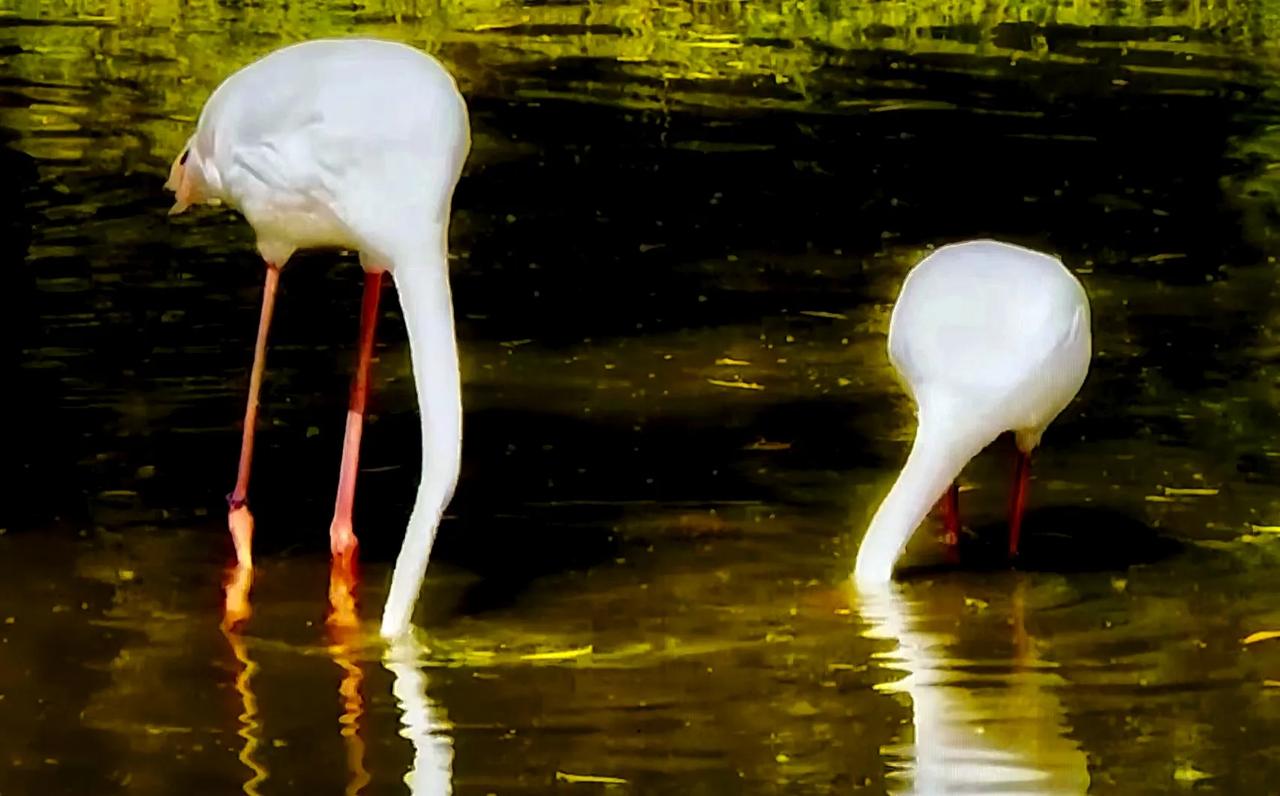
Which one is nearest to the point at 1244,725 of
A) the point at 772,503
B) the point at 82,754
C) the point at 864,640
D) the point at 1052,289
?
the point at 864,640

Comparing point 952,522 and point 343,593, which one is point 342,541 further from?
point 952,522

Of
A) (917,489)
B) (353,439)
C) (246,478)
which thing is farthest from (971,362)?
(246,478)

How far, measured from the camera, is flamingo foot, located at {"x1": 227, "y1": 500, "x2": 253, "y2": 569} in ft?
22.4

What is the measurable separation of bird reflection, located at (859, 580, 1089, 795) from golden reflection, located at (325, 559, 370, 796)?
3.83 ft

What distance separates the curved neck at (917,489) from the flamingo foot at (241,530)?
5.54 ft

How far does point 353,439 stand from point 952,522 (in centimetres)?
177

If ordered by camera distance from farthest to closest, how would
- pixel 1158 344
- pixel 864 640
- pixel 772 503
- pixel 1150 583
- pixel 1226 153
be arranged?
pixel 1226 153
pixel 1158 344
pixel 772 503
pixel 1150 583
pixel 864 640

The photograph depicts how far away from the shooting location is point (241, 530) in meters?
6.88

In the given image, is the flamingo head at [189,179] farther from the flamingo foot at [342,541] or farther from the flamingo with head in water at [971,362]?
the flamingo with head in water at [971,362]

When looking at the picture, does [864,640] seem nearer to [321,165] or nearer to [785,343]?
[321,165]

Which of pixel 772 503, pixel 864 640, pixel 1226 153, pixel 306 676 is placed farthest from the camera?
pixel 1226 153

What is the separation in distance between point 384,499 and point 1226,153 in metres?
8.01

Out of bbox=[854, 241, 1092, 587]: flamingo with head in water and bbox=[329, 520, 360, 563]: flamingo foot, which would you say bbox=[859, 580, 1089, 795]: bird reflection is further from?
bbox=[329, 520, 360, 563]: flamingo foot

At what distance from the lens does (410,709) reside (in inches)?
224
